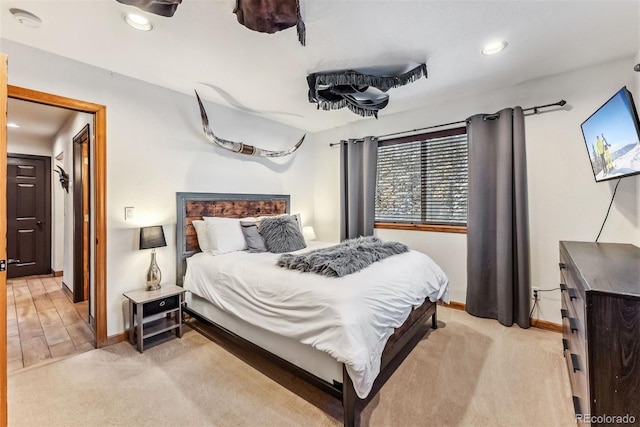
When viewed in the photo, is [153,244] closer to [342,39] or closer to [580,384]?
[342,39]

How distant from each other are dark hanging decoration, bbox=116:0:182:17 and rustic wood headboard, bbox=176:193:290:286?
190 centimetres

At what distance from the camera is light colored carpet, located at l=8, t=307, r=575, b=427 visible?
1.66 m

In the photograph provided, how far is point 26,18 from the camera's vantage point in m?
1.82

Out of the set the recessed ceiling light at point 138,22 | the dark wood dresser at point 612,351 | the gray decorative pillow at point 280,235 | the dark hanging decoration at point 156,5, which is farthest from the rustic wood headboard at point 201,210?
the dark wood dresser at point 612,351

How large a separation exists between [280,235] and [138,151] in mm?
1642

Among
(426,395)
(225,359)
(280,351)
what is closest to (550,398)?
(426,395)

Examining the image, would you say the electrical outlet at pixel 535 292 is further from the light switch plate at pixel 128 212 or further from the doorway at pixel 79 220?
the doorway at pixel 79 220

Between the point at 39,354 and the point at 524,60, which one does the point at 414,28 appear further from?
the point at 39,354

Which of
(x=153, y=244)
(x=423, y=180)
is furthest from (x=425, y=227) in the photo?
(x=153, y=244)

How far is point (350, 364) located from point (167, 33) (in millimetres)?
2535

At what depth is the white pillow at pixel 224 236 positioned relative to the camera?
115 inches

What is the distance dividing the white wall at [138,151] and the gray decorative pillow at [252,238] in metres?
0.66

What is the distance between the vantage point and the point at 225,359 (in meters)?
2.29

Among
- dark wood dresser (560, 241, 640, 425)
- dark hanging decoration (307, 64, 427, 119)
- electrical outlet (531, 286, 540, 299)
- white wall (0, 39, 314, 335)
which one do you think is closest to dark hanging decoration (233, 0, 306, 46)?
dark hanging decoration (307, 64, 427, 119)
